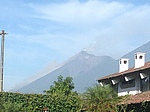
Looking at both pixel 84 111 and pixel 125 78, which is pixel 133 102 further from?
pixel 125 78

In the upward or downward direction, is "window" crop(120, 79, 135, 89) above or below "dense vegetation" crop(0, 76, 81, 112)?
above

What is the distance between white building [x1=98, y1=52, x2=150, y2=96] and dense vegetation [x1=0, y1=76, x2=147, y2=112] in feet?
10.1

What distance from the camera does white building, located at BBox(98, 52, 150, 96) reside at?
27078 mm

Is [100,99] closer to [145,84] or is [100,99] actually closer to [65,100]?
[145,84]

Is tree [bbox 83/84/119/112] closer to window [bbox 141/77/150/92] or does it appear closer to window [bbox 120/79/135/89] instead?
window [bbox 141/77/150/92]

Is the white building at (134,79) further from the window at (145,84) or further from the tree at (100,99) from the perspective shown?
the tree at (100,99)

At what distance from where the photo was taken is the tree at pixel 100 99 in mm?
20203

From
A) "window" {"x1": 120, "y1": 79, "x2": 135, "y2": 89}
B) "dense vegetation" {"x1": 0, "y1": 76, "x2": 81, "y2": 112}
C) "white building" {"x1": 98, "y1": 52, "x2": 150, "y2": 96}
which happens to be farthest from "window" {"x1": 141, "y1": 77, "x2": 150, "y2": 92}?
"dense vegetation" {"x1": 0, "y1": 76, "x2": 81, "y2": 112}

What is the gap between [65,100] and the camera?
2925cm

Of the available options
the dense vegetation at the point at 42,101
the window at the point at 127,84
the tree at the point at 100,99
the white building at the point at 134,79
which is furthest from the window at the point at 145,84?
the tree at the point at 100,99

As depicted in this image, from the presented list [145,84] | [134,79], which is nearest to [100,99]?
[145,84]

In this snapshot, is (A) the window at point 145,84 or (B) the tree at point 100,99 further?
(A) the window at point 145,84

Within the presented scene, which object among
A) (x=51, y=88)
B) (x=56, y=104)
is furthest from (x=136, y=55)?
(x=51, y=88)

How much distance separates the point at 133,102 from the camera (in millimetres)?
21188
